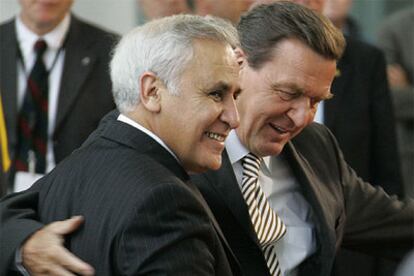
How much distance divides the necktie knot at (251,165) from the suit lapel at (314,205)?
0.17m

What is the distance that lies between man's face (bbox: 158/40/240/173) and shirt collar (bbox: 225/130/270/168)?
0.52 metres

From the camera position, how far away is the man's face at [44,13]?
A: 548cm

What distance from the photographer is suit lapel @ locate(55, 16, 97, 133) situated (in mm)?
5305

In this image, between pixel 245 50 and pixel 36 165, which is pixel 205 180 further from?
pixel 36 165

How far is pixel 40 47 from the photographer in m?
5.44

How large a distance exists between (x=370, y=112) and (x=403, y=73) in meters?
1.50

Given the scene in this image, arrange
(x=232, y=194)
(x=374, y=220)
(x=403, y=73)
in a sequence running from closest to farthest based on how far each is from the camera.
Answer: (x=232, y=194) < (x=374, y=220) < (x=403, y=73)

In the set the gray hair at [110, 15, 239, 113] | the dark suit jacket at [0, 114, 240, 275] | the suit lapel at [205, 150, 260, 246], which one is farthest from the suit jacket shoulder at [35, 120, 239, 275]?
the suit lapel at [205, 150, 260, 246]

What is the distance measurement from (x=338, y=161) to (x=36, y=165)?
1.84 metres

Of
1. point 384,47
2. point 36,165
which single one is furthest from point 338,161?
point 384,47

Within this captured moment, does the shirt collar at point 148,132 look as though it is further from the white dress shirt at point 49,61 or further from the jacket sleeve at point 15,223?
the white dress shirt at point 49,61

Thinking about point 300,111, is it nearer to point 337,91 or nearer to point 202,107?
point 202,107

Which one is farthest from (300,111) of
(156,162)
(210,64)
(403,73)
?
(403,73)

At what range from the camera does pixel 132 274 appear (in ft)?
8.66
